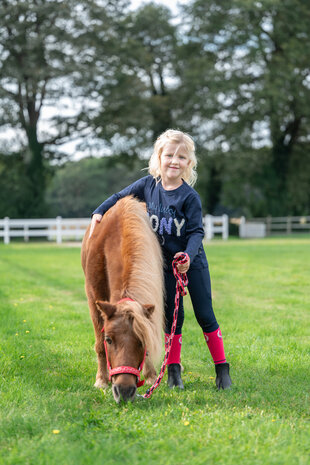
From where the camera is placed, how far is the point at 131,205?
3.98 metres

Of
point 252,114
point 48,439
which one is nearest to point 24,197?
point 252,114

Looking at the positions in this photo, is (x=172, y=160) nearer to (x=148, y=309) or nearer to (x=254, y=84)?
(x=148, y=309)

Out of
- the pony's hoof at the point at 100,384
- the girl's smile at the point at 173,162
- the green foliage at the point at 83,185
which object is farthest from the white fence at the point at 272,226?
the green foliage at the point at 83,185

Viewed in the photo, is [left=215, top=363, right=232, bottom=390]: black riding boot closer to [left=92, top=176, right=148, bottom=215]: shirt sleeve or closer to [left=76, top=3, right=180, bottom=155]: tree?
[left=92, top=176, right=148, bottom=215]: shirt sleeve

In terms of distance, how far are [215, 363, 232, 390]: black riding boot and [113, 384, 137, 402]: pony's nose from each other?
963mm

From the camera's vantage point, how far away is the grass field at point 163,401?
268 cm

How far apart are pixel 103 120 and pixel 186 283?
28070mm

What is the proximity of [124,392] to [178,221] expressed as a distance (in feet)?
4.43

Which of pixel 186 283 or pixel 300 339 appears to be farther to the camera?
pixel 300 339

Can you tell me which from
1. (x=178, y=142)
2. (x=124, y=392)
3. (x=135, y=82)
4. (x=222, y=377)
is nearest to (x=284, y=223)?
(x=135, y=82)

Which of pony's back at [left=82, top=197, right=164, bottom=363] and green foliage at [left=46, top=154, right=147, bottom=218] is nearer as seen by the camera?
pony's back at [left=82, top=197, right=164, bottom=363]

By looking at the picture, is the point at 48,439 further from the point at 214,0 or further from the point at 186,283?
the point at 214,0

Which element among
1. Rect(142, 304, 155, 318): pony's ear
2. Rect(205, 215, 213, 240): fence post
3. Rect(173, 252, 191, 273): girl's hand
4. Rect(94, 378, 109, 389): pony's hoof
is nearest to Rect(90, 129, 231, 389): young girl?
Rect(173, 252, 191, 273): girl's hand

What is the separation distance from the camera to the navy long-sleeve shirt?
12.5 feet
